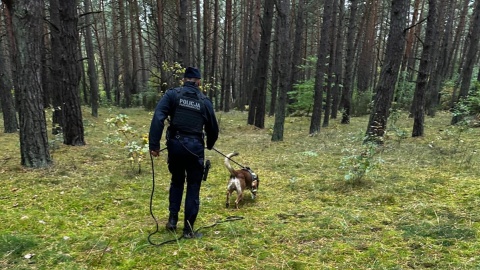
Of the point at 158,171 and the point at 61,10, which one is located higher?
the point at 61,10

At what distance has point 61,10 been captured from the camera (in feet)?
27.6

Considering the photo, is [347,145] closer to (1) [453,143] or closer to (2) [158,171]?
Result: (1) [453,143]

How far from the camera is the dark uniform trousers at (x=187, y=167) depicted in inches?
152

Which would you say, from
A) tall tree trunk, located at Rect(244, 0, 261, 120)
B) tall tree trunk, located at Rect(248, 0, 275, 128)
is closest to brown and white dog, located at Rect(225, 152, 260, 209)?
tall tree trunk, located at Rect(248, 0, 275, 128)

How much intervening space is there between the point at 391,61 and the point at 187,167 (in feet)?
23.3

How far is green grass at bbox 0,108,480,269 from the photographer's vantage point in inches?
→ 134

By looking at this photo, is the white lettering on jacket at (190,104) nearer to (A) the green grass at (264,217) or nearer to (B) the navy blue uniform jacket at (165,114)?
(B) the navy blue uniform jacket at (165,114)

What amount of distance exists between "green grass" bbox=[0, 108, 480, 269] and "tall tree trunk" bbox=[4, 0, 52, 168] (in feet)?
2.48

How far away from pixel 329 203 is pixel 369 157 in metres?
1.35

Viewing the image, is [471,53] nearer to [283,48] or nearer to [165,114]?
[283,48]


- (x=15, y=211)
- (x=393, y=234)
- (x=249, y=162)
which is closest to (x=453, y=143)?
(x=249, y=162)

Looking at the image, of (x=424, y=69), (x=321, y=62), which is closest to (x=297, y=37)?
(x=321, y=62)

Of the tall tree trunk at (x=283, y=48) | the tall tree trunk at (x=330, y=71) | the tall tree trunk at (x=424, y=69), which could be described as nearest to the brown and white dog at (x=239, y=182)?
the tall tree trunk at (x=283, y=48)

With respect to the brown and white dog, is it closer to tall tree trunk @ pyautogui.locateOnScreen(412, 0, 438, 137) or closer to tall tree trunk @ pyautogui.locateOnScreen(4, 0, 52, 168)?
tall tree trunk @ pyautogui.locateOnScreen(4, 0, 52, 168)
